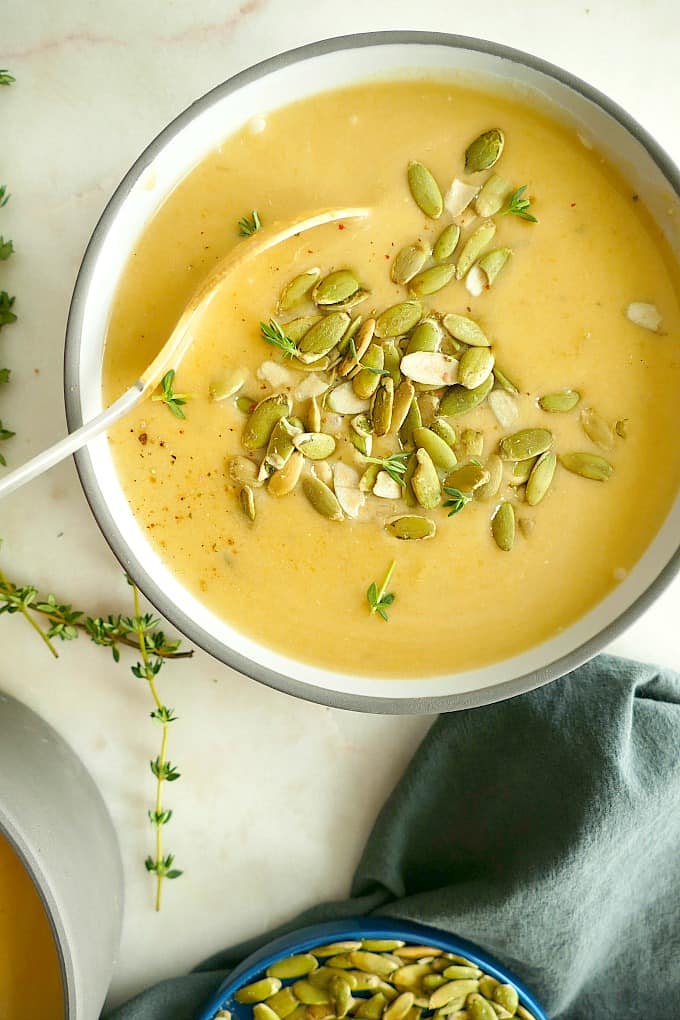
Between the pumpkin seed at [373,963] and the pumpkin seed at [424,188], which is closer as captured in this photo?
the pumpkin seed at [424,188]

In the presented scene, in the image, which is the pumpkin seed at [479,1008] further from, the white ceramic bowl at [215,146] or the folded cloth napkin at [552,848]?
the white ceramic bowl at [215,146]

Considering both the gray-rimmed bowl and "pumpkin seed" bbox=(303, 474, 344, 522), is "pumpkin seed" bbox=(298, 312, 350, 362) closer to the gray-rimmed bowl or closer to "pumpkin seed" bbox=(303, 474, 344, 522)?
"pumpkin seed" bbox=(303, 474, 344, 522)

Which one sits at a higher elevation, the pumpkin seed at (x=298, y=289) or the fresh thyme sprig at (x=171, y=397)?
the pumpkin seed at (x=298, y=289)

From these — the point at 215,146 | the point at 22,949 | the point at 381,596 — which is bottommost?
the point at 22,949

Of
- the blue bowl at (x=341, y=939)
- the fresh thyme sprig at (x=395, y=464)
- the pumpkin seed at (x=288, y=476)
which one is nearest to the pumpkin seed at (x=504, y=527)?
the fresh thyme sprig at (x=395, y=464)

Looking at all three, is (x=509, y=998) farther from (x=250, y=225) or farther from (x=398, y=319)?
(x=250, y=225)

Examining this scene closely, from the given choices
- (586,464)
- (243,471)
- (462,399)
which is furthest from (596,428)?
(243,471)

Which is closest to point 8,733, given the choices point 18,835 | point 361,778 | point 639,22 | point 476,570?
point 18,835
